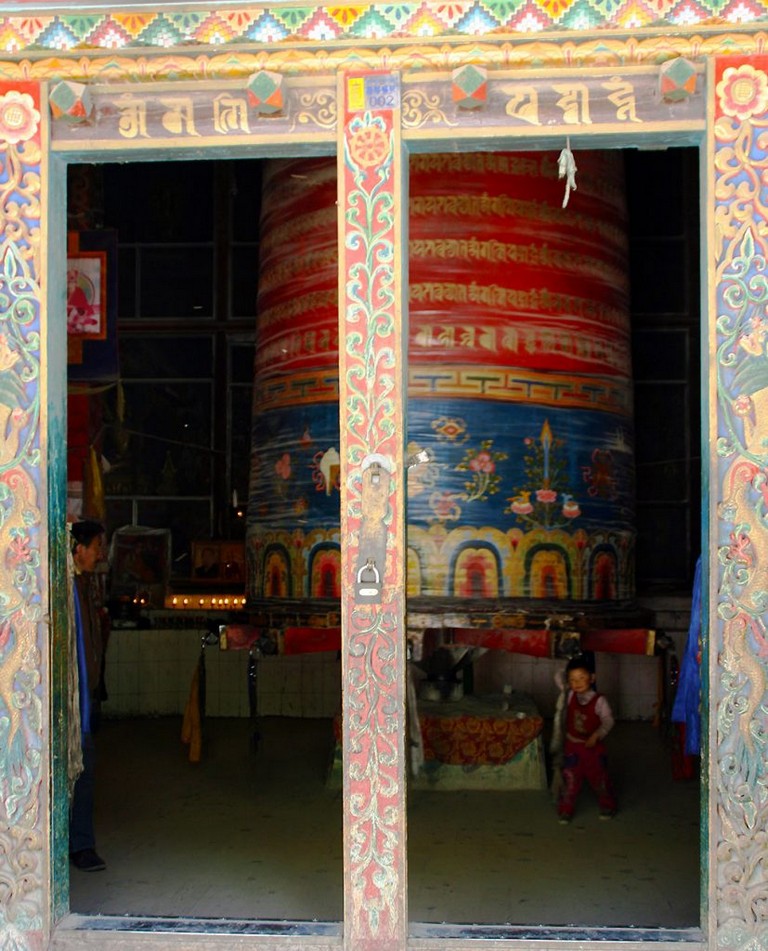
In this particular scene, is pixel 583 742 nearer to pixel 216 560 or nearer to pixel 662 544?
pixel 662 544

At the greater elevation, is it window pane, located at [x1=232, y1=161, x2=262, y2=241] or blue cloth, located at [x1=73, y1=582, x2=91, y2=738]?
window pane, located at [x1=232, y1=161, x2=262, y2=241]

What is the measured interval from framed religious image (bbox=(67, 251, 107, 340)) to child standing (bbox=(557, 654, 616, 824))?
132 inches

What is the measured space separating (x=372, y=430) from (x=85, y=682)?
1.96 metres

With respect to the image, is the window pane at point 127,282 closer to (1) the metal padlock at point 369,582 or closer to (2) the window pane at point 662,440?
(2) the window pane at point 662,440

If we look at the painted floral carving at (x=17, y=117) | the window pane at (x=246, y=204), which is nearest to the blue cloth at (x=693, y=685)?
the painted floral carving at (x=17, y=117)

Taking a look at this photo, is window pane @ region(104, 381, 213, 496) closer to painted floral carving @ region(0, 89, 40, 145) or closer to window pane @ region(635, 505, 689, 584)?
window pane @ region(635, 505, 689, 584)

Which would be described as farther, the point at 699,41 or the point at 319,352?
the point at 319,352

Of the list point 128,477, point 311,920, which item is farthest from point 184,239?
point 311,920

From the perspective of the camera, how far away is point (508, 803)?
6559 millimetres

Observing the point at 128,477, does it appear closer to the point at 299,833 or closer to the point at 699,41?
the point at 299,833

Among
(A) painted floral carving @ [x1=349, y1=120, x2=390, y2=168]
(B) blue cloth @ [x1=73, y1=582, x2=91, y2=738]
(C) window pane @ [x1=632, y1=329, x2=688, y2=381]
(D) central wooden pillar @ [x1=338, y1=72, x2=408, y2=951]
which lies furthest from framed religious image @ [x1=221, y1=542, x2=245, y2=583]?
(A) painted floral carving @ [x1=349, y1=120, x2=390, y2=168]

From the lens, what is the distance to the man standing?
5.21 m

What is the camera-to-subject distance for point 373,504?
→ 4102 mm

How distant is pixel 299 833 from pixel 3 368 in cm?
286
